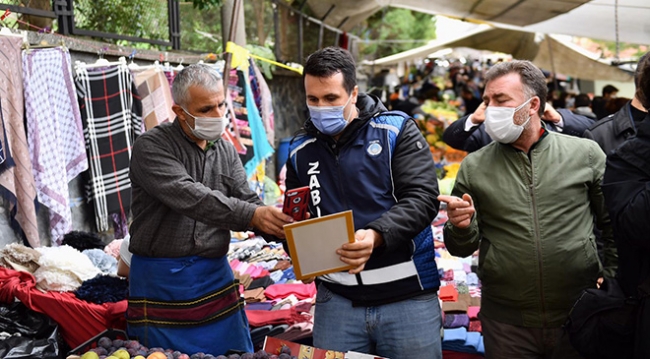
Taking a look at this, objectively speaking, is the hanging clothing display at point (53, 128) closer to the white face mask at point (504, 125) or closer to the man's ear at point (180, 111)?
the man's ear at point (180, 111)

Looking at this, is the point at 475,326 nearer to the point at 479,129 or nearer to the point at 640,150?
the point at 479,129

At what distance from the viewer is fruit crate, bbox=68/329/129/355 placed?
302cm

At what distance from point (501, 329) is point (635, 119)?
1253 mm

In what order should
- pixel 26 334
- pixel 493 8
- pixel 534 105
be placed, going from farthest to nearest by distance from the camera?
1. pixel 493 8
2. pixel 26 334
3. pixel 534 105

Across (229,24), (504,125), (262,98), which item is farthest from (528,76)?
(229,24)

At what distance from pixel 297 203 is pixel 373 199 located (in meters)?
0.31

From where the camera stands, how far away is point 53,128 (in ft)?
14.8

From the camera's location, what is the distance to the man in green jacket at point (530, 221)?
2699mm

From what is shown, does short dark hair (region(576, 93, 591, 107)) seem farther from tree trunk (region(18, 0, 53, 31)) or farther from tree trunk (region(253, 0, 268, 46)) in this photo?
tree trunk (region(18, 0, 53, 31))

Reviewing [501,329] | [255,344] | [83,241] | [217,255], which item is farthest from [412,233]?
[83,241]

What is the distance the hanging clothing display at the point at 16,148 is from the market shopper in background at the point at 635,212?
3455 mm

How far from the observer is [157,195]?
9.39ft

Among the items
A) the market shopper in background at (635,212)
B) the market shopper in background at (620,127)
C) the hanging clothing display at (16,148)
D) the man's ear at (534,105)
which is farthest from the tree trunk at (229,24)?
the market shopper in background at (635,212)

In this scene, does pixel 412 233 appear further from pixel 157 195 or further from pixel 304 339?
pixel 304 339
